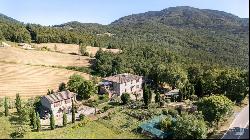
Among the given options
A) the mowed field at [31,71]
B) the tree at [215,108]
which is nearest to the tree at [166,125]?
the tree at [215,108]

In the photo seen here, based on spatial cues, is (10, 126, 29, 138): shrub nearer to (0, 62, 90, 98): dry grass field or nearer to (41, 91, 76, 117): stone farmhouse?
(41, 91, 76, 117): stone farmhouse

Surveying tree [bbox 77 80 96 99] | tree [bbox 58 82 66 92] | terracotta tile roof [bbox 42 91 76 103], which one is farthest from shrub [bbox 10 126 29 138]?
tree [bbox 58 82 66 92]

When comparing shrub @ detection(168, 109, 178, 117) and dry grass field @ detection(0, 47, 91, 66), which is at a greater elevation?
dry grass field @ detection(0, 47, 91, 66)

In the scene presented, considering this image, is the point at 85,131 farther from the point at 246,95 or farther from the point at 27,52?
the point at 27,52

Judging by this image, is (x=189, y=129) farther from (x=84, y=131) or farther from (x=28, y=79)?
(x=28, y=79)

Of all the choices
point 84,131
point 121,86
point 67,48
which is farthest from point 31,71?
point 84,131

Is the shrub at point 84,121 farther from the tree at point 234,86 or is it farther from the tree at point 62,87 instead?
the tree at point 234,86

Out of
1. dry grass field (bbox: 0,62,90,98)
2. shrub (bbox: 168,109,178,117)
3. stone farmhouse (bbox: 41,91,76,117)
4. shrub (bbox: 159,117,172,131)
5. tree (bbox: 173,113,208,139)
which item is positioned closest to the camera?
tree (bbox: 173,113,208,139)
